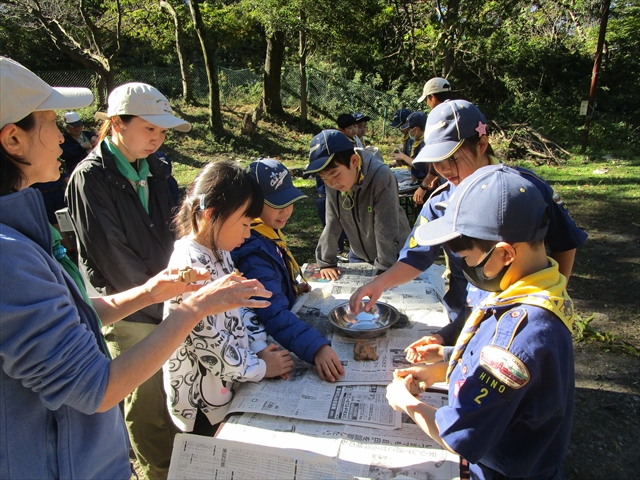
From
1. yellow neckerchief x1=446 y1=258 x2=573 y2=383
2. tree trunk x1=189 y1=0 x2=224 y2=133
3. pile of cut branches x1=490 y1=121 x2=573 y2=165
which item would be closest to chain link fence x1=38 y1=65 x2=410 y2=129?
tree trunk x1=189 y1=0 x2=224 y2=133

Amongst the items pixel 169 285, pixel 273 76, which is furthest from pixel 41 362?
pixel 273 76

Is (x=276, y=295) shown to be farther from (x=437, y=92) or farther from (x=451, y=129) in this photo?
(x=437, y=92)

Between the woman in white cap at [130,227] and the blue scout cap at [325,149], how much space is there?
2.87 ft

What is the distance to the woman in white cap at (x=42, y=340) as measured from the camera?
101 cm

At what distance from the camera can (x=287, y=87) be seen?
59.1 feet

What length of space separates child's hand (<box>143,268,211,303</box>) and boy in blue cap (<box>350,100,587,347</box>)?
0.94 m

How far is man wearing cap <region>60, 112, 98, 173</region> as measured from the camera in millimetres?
5309

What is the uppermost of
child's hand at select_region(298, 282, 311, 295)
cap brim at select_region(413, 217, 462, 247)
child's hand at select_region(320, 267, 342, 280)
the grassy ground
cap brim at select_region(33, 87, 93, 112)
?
cap brim at select_region(33, 87, 93, 112)

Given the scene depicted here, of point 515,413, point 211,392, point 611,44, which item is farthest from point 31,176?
point 611,44

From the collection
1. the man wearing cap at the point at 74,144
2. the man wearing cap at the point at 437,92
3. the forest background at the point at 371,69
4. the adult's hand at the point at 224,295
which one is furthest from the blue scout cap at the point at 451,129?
the forest background at the point at 371,69

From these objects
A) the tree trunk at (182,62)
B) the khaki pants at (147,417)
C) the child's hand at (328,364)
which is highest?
the tree trunk at (182,62)

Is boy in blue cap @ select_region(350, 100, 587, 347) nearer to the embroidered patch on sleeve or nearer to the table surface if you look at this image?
the table surface

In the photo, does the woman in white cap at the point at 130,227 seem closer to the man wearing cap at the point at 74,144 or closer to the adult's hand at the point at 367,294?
the adult's hand at the point at 367,294

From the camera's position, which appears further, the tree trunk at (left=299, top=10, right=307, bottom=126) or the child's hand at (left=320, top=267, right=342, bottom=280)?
the tree trunk at (left=299, top=10, right=307, bottom=126)
